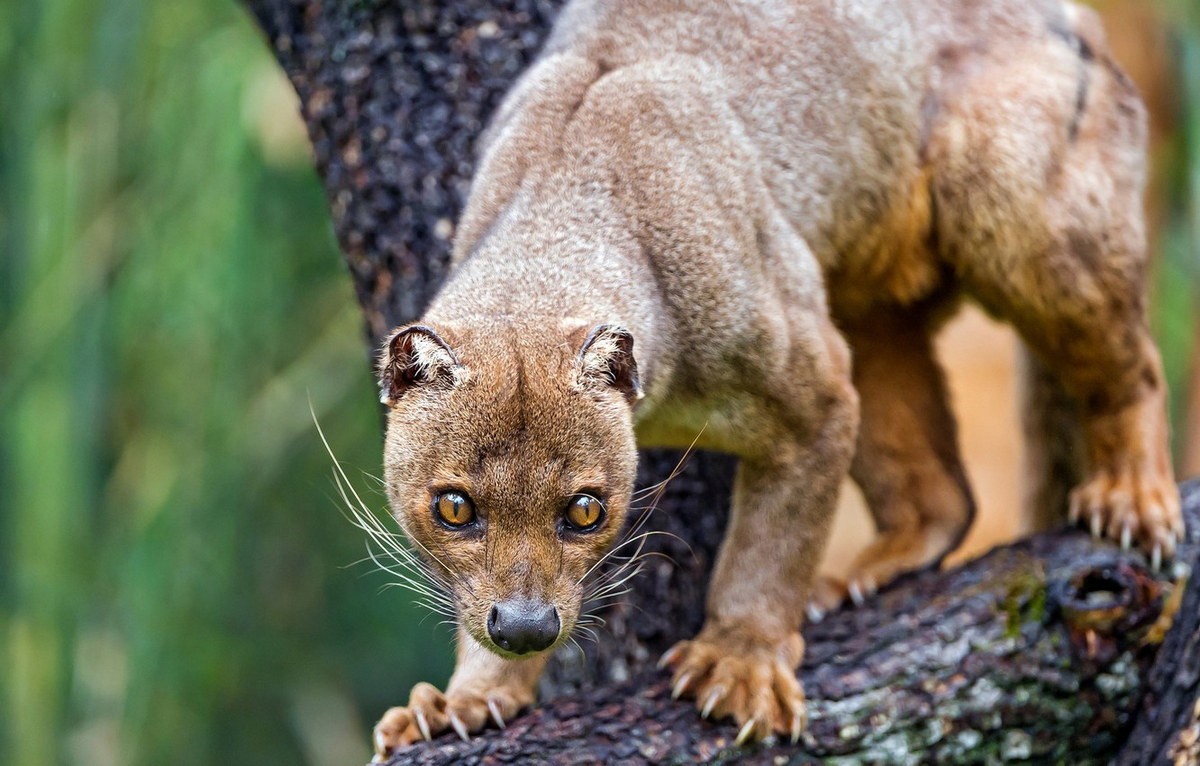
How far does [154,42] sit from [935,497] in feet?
20.6

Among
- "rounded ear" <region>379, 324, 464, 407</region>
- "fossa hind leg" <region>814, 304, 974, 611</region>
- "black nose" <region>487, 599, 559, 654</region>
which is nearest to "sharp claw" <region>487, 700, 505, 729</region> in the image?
"black nose" <region>487, 599, 559, 654</region>

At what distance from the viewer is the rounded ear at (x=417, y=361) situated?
3.45m

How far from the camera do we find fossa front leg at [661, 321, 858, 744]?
4.17m

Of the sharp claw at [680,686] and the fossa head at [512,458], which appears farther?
the sharp claw at [680,686]

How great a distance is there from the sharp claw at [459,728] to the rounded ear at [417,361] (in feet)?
3.23

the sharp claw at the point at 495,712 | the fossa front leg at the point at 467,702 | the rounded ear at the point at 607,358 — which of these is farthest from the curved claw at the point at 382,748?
the rounded ear at the point at 607,358

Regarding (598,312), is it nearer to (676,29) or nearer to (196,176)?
(676,29)

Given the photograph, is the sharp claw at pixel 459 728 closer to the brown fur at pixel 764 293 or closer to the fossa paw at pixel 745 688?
the brown fur at pixel 764 293

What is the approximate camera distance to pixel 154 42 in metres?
9.18

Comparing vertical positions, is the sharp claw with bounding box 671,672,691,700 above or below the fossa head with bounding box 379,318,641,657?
below

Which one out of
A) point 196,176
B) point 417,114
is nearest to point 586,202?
point 417,114

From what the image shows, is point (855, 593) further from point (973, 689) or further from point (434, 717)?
point (434, 717)

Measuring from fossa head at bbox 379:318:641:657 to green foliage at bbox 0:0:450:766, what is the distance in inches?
187

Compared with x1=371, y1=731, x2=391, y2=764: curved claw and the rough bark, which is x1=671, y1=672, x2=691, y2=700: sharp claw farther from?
x1=371, y1=731, x2=391, y2=764: curved claw
